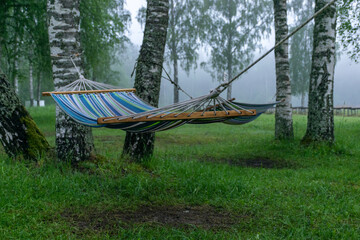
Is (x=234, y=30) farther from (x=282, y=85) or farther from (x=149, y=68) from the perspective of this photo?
(x=149, y=68)

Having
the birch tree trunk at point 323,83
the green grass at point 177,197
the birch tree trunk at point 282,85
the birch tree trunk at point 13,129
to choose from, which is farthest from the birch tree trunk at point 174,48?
the birch tree trunk at point 13,129

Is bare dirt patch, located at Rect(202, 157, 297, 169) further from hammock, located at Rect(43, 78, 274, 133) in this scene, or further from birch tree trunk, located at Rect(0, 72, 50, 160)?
birch tree trunk, located at Rect(0, 72, 50, 160)

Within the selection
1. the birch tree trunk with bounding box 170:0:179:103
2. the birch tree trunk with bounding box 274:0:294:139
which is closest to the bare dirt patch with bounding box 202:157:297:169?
the birch tree trunk with bounding box 274:0:294:139

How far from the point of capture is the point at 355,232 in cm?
203

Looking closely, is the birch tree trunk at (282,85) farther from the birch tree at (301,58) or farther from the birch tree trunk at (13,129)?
the birch tree at (301,58)

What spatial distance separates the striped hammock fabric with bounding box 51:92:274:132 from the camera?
2357mm

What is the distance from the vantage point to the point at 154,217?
91.0 inches

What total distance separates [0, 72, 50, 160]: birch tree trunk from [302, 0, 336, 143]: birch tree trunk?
12.1 ft

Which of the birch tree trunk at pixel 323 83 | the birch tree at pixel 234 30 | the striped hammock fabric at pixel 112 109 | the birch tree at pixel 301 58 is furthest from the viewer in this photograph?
the birch tree at pixel 301 58

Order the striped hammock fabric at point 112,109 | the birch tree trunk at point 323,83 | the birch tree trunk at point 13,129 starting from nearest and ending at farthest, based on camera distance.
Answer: the striped hammock fabric at point 112,109 → the birch tree trunk at point 13,129 → the birch tree trunk at point 323,83

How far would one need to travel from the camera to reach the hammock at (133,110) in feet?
7.35

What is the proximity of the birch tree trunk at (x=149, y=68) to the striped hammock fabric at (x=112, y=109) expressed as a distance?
1.49ft

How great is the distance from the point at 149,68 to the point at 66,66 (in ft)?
2.79

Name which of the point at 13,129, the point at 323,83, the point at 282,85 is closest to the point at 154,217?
the point at 13,129
